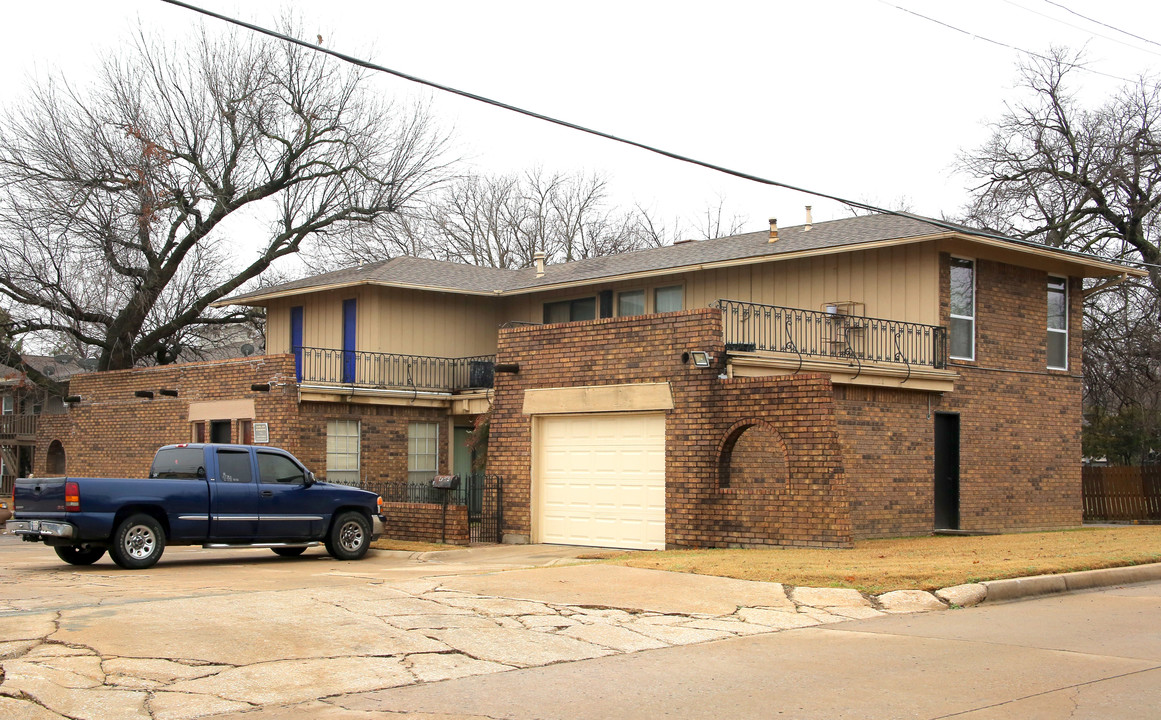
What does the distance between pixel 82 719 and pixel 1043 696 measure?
6.36 m

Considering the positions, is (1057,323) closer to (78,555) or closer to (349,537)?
(349,537)

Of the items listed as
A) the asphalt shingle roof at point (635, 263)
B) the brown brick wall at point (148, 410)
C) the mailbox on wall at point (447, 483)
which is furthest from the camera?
the brown brick wall at point (148, 410)

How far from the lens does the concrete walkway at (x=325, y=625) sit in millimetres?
7641

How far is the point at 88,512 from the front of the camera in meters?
14.6

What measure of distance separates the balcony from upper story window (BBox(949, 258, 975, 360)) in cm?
82

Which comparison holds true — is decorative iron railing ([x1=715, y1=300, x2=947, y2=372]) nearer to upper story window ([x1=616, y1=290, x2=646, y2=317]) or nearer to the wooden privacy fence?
upper story window ([x1=616, y1=290, x2=646, y2=317])

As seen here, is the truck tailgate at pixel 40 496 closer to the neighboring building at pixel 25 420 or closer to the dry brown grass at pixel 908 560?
the dry brown grass at pixel 908 560

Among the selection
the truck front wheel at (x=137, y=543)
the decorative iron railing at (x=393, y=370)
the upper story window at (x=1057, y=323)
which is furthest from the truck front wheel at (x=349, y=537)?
the upper story window at (x=1057, y=323)

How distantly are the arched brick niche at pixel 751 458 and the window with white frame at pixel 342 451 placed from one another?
11.1 m

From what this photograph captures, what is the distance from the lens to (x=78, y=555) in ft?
51.8

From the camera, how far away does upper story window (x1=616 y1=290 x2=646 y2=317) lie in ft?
86.9

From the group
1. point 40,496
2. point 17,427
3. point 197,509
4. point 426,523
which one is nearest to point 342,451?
point 426,523

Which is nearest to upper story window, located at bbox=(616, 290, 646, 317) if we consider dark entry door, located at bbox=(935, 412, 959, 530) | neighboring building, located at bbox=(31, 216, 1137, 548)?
neighboring building, located at bbox=(31, 216, 1137, 548)

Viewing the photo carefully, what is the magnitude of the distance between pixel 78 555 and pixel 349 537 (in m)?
3.94
